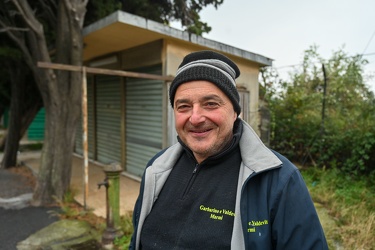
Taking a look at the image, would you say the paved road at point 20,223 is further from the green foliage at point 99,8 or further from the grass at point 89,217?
the green foliage at point 99,8

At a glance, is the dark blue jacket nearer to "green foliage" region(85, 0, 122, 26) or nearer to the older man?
the older man

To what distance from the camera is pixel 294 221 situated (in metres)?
1.22

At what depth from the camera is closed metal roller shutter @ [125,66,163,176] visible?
6.25 m

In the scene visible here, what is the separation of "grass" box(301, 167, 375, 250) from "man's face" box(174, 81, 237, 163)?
2.93 m

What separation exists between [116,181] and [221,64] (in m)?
3.05

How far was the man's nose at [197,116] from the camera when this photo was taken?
150cm

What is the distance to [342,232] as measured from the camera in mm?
3846

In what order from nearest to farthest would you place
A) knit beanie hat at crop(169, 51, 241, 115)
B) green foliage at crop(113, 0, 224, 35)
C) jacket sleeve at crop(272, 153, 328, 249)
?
jacket sleeve at crop(272, 153, 328, 249)
knit beanie hat at crop(169, 51, 241, 115)
green foliage at crop(113, 0, 224, 35)

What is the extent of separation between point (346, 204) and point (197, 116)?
452cm

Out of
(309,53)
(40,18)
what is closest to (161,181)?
(40,18)

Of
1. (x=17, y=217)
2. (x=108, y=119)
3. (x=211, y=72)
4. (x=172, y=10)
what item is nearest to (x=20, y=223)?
(x=17, y=217)

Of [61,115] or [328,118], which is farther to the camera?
[328,118]

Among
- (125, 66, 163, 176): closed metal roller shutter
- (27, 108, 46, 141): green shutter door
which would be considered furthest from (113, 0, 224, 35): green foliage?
(27, 108, 46, 141): green shutter door

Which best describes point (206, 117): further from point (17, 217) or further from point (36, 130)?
point (36, 130)
